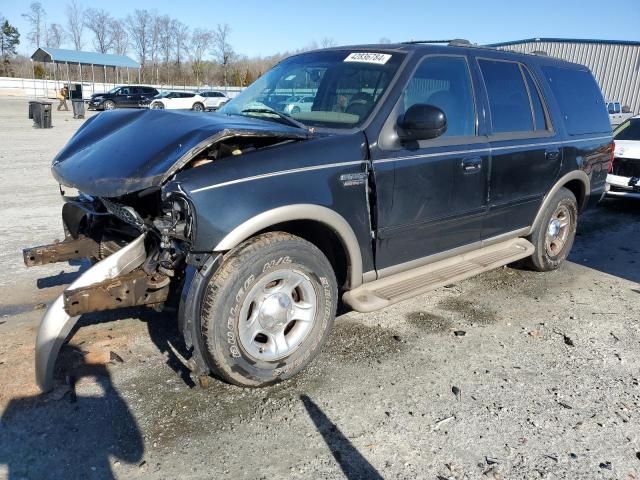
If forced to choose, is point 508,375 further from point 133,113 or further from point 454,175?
point 133,113

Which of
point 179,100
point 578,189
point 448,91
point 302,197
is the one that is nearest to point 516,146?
point 448,91

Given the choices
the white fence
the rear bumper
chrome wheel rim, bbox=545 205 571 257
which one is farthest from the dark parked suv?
the white fence

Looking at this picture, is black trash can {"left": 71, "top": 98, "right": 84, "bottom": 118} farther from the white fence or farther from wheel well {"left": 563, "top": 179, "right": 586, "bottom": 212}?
wheel well {"left": 563, "top": 179, "right": 586, "bottom": 212}

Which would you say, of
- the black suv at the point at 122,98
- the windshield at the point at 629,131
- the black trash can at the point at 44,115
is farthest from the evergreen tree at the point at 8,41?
the windshield at the point at 629,131

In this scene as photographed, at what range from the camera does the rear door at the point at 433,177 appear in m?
3.64

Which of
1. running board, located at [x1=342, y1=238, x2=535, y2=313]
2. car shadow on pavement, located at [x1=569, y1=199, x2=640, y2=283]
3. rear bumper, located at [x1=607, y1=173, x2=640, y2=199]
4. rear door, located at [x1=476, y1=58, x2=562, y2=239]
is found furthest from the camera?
rear bumper, located at [x1=607, y1=173, x2=640, y2=199]

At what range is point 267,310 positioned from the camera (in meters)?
3.20

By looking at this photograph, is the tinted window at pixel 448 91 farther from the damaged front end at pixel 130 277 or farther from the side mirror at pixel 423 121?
the damaged front end at pixel 130 277

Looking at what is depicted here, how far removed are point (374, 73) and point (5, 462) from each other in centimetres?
320

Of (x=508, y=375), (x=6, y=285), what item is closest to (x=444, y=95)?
(x=508, y=375)

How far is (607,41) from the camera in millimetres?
30656

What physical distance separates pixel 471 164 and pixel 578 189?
231cm

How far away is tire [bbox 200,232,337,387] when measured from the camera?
9.72 ft

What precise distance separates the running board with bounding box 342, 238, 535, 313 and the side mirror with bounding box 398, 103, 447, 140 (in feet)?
3.38
